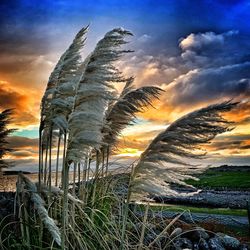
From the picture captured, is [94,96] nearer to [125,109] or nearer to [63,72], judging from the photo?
[63,72]

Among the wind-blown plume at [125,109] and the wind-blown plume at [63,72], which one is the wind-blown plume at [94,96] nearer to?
the wind-blown plume at [63,72]

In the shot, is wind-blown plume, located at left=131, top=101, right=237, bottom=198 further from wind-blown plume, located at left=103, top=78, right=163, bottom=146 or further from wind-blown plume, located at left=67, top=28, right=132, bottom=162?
wind-blown plume, located at left=103, top=78, right=163, bottom=146

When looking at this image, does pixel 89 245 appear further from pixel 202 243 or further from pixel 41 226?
pixel 202 243

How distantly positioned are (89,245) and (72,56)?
2.09m

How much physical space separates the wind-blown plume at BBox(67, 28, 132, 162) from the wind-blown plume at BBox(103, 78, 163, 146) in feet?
5.95

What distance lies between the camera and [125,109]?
6688 mm

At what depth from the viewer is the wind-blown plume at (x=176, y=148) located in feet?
13.8

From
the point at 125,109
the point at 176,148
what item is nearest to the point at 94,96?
the point at 176,148

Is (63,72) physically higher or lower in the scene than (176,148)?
higher

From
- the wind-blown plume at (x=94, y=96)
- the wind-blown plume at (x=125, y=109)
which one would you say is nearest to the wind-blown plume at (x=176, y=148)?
the wind-blown plume at (x=94, y=96)

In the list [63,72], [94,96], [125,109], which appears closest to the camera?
[94,96]

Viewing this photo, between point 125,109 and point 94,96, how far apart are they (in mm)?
2433

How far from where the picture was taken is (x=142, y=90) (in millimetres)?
6215

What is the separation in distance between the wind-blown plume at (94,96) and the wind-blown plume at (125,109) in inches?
71.4
